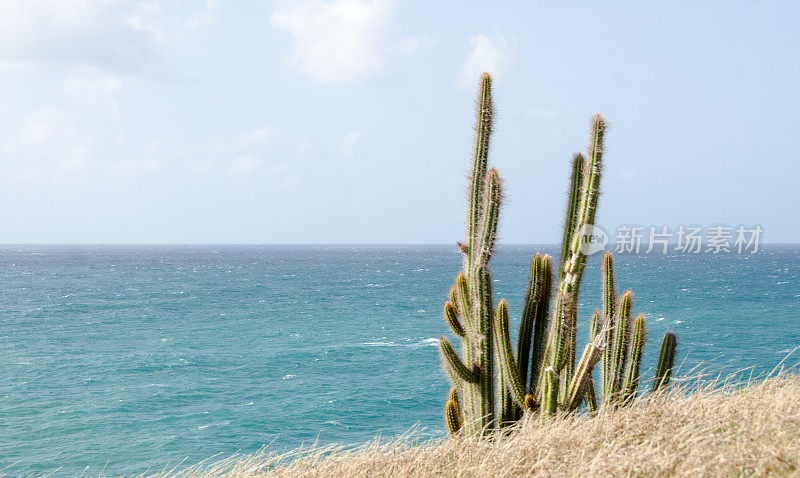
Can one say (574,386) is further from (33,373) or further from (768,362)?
(33,373)

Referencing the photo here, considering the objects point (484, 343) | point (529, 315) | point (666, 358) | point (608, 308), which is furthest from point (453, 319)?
point (666, 358)

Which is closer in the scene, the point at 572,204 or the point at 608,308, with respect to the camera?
the point at 608,308

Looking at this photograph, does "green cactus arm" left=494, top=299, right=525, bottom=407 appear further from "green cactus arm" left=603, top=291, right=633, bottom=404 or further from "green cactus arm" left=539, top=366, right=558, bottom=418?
"green cactus arm" left=603, top=291, right=633, bottom=404

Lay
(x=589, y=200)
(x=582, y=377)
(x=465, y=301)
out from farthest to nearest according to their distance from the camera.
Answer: (x=465, y=301), (x=589, y=200), (x=582, y=377)

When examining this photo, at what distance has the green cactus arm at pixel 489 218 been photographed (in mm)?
6973

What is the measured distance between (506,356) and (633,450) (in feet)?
8.43

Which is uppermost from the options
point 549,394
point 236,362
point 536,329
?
point 536,329

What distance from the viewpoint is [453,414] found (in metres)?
7.38

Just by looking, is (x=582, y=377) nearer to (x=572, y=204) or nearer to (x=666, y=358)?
(x=666, y=358)

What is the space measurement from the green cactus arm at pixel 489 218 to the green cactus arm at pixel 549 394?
1406mm

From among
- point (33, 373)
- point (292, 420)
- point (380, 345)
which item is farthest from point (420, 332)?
point (33, 373)

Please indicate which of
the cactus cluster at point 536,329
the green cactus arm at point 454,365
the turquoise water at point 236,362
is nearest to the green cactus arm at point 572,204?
the cactus cluster at point 536,329

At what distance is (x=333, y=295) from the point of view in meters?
63.8

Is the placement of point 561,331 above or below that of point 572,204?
below
